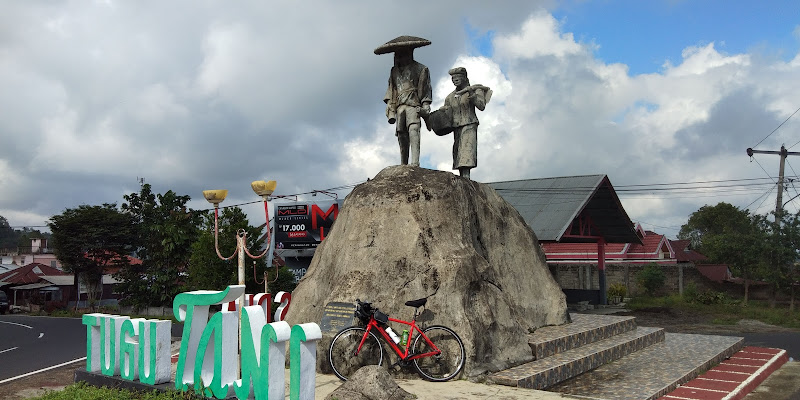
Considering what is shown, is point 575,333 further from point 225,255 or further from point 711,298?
point 711,298

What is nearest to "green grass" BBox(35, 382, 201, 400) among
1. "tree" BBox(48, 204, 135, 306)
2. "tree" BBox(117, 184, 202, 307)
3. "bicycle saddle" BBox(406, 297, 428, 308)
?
"bicycle saddle" BBox(406, 297, 428, 308)

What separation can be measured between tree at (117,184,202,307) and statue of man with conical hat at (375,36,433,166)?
1603 cm

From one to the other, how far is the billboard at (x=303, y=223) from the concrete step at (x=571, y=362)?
1683 centimetres

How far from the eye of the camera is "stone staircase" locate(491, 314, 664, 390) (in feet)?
26.6

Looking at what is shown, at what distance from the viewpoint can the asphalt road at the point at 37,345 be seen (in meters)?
12.4

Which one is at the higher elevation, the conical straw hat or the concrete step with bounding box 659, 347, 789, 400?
the conical straw hat

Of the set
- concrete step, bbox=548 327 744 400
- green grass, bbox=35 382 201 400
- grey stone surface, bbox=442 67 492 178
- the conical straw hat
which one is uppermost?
the conical straw hat

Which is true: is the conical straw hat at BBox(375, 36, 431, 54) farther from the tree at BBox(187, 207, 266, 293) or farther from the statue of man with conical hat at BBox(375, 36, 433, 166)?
the tree at BBox(187, 207, 266, 293)

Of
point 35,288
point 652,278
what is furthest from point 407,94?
point 35,288

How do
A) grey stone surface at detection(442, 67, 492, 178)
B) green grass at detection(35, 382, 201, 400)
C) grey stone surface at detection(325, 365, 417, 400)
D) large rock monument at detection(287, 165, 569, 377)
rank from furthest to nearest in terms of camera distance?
grey stone surface at detection(442, 67, 492, 178)
large rock monument at detection(287, 165, 569, 377)
grey stone surface at detection(325, 365, 417, 400)
green grass at detection(35, 382, 201, 400)

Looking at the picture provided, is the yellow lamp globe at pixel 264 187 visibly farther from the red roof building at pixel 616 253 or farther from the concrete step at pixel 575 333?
the red roof building at pixel 616 253

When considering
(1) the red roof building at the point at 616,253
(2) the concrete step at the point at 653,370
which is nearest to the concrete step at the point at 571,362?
(2) the concrete step at the point at 653,370

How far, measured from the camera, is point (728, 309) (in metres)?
22.5

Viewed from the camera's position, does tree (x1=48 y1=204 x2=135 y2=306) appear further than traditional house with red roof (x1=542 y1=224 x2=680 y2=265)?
No
